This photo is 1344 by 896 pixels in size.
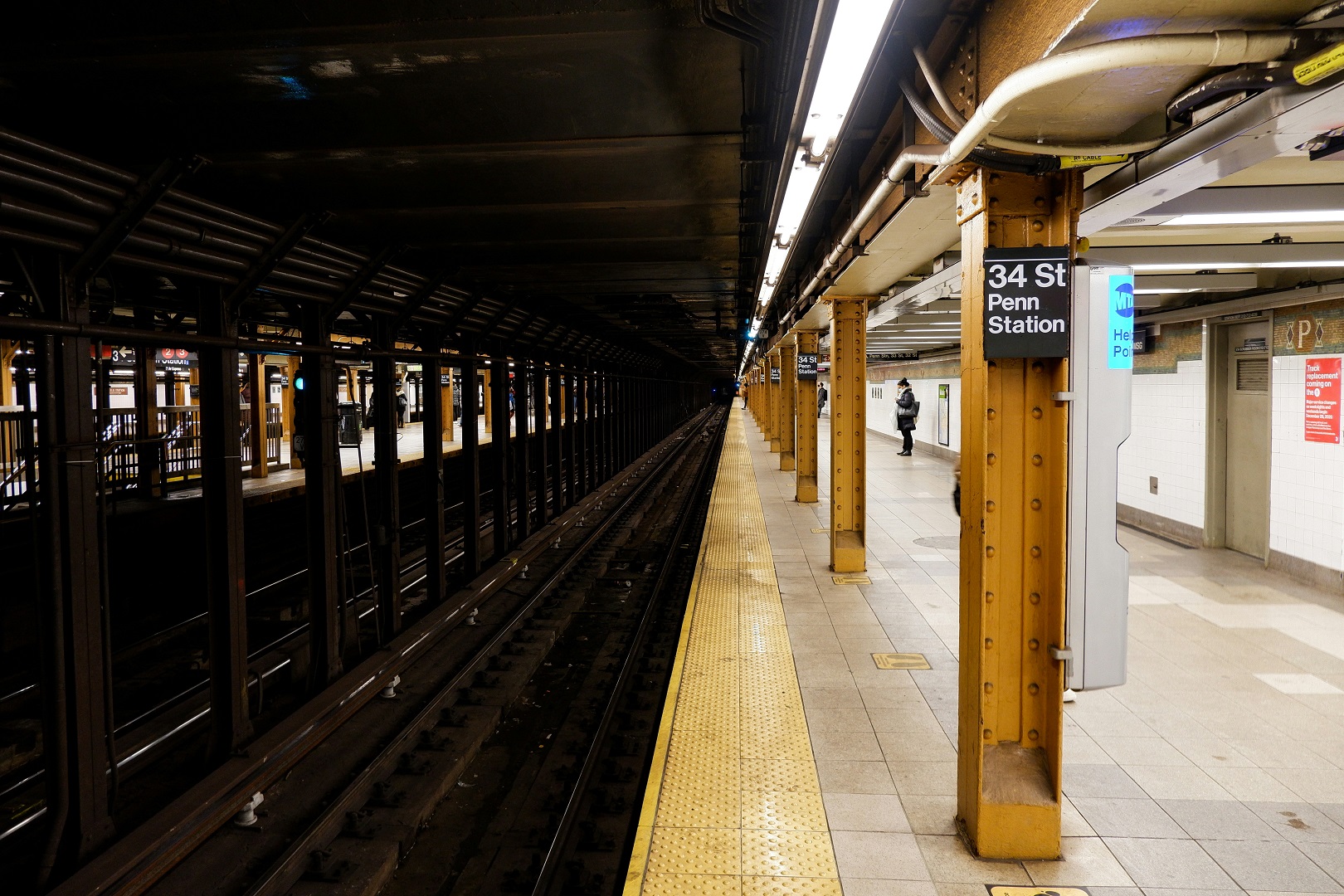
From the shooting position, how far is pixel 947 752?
12.8 ft

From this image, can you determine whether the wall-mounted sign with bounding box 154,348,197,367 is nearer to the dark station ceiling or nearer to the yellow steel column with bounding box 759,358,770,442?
the dark station ceiling

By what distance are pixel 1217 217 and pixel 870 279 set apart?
2.84 m

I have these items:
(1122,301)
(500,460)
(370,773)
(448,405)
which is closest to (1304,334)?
(1122,301)

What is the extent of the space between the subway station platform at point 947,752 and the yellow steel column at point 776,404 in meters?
11.6

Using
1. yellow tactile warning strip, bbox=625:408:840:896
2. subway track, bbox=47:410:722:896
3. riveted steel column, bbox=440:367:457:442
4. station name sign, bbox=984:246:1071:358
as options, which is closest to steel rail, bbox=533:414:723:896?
subway track, bbox=47:410:722:896

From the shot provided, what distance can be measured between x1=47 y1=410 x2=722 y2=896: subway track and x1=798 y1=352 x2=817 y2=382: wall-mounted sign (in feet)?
19.8

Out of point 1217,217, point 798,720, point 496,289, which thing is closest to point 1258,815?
point 798,720

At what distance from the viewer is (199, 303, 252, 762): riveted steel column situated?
3.98 meters

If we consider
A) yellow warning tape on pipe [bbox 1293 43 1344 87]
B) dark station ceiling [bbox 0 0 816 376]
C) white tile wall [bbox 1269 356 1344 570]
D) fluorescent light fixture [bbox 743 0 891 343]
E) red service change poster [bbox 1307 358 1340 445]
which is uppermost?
dark station ceiling [bbox 0 0 816 376]

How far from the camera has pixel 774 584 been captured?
742 centimetres

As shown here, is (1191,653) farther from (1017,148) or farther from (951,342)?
(951,342)

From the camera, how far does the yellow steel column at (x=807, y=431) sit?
1277cm

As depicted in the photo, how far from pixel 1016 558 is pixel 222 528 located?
388 cm

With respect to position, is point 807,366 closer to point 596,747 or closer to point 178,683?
point 596,747
